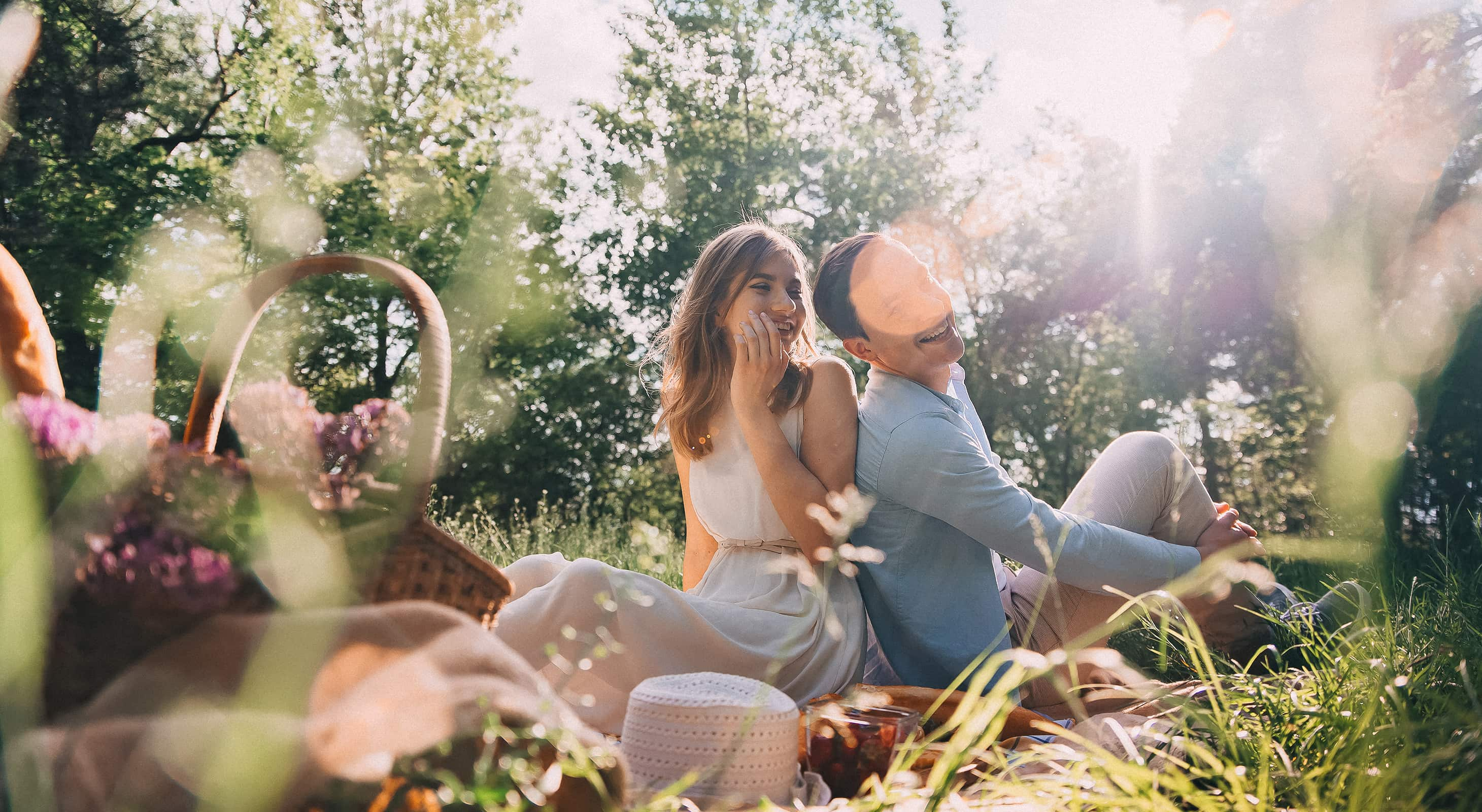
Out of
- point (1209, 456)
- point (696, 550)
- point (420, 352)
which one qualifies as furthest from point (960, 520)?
point (1209, 456)

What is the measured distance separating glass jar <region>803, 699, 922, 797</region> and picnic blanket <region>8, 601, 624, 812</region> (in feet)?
2.77

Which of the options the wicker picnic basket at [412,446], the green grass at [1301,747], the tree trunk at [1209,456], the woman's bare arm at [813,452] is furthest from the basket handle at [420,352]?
the tree trunk at [1209,456]

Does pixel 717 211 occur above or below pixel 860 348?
above

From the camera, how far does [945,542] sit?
2.93 meters

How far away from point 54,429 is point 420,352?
51cm

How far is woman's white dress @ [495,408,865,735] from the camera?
2.31 meters

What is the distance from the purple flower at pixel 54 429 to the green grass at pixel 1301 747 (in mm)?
788

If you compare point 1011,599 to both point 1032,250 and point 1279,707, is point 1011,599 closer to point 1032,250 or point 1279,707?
point 1279,707

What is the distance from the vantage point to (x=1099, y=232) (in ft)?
43.5

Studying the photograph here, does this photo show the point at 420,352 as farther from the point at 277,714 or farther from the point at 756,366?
the point at 756,366

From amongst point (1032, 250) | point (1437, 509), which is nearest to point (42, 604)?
point (1437, 509)

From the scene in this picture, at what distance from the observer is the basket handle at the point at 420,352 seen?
1370mm

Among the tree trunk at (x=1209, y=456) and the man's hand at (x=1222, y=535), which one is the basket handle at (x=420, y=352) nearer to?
the man's hand at (x=1222, y=535)

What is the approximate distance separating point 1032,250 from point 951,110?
3.62 m
